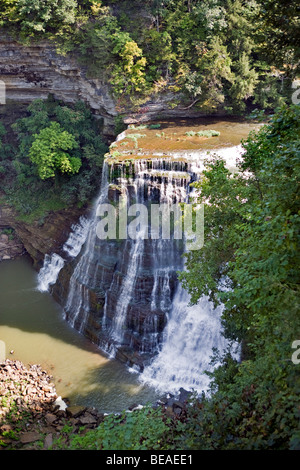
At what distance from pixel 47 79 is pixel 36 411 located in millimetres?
19653

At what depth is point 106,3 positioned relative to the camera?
72.2 feet

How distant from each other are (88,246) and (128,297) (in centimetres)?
379

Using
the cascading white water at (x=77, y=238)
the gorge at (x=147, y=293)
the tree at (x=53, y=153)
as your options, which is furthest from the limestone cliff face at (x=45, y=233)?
the gorge at (x=147, y=293)

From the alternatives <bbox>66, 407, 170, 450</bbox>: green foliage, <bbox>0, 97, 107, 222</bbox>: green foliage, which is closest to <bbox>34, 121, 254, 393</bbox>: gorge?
<bbox>0, 97, 107, 222</bbox>: green foliage

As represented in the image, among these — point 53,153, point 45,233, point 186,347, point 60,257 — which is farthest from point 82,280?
point 53,153

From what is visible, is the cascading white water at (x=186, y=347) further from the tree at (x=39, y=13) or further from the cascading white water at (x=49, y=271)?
the tree at (x=39, y=13)

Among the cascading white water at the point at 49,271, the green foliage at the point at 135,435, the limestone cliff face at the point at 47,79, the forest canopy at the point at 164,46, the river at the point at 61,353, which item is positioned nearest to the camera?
the green foliage at the point at 135,435

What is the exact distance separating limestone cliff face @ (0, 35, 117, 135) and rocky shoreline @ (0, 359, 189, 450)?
48.7 ft

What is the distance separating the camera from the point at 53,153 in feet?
66.8

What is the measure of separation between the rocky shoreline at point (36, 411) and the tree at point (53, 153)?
1054cm

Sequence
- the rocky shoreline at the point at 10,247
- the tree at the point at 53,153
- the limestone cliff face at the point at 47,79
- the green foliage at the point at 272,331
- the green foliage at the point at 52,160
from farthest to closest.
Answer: the rocky shoreline at the point at 10,247, the limestone cliff face at the point at 47,79, the green foliage at the point at 52,160, the tree at the point at 53,153, the green foliage at the point at 272,331

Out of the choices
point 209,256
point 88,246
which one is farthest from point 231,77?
point 209,256

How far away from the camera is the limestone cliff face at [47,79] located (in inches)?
870
